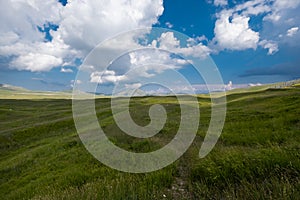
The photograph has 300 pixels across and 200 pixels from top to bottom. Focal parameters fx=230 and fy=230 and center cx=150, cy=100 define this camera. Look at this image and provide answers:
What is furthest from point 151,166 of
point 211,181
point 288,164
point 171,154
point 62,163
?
point 62,163

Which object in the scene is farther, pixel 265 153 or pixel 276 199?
pixel 265 153

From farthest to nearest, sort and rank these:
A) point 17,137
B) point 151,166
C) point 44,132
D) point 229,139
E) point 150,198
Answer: point 44,132 → point 17,137 → point 229,139 → point 151,166 → point 150,198

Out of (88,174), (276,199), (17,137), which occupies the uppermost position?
(276,199)

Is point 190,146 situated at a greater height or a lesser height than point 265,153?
lesser

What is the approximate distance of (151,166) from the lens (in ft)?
34.1

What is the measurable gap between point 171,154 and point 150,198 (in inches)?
217

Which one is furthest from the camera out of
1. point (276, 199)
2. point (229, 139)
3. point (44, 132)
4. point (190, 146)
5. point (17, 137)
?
point (44, 132)

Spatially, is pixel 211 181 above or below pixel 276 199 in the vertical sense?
below

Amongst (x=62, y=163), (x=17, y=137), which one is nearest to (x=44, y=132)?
(x=17, y=137)

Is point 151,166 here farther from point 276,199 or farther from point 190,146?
point 276,199

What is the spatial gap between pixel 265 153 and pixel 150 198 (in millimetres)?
4495

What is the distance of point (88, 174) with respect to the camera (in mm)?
11391

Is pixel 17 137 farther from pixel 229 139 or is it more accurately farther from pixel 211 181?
pixel 211 181

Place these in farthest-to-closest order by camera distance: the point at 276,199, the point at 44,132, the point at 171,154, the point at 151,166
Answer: the point at 44,132 → the point at 171,154 → the point at 151,166 → the point at 276,199
